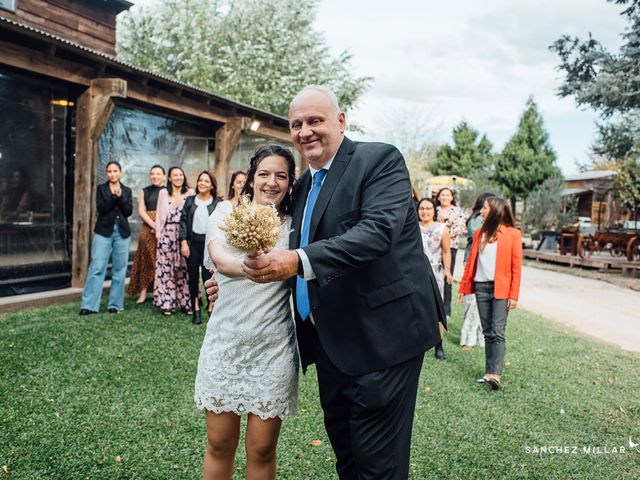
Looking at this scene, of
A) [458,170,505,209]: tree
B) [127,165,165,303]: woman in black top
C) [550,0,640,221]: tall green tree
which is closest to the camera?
[127,165,165,303]: woman in black top

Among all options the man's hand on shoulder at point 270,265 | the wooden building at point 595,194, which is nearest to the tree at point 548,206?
the wooden building at point 595,194

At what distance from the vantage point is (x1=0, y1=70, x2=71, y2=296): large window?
767cm

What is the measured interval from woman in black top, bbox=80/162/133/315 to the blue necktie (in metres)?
5.81

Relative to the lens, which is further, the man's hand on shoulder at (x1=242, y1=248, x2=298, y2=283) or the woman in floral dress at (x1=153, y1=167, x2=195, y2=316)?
the woman in floral dress at (x1=153, y1=167, x2=195, y2=316)

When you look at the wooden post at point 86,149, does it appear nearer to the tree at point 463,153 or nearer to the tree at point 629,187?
the tree at point 629,187

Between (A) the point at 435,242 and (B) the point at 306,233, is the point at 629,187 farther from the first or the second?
(B) the point at 306,233

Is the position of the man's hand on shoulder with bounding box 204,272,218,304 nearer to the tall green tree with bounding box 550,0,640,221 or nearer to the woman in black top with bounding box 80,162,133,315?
the woman in black top with bounding box 80,162,133,315

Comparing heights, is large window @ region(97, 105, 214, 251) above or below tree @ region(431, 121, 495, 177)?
below

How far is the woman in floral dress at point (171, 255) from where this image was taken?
7785mm

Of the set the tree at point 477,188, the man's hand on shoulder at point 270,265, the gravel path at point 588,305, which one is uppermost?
the tree at point 477,188

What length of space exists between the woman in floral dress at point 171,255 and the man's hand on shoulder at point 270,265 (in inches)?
242

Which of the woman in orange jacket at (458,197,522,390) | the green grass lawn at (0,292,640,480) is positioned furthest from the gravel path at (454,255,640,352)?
the woman in orange jacket at (458,197,522,390)

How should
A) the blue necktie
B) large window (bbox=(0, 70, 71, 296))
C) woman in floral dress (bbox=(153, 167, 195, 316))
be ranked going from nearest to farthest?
the blue necktie, large window (bbox=(0, 70, 71, 296)), woman in floral dress (bbox=(153, 167, 195, 316))

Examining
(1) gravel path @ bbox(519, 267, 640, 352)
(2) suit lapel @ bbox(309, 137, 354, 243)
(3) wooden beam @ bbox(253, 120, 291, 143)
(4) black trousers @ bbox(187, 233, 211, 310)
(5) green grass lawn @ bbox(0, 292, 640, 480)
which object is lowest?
(1) gravel path @ bbox(519, 267, 640, 352)
